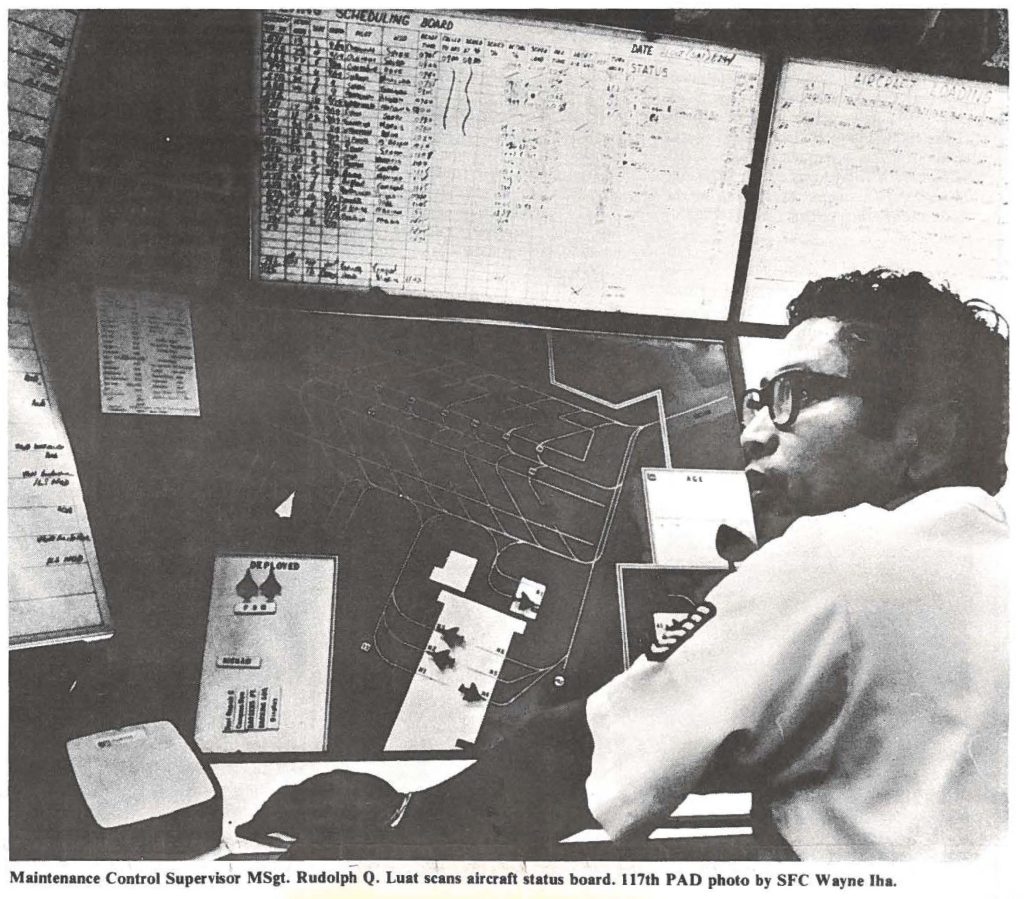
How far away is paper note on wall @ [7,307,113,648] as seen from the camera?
128 cm

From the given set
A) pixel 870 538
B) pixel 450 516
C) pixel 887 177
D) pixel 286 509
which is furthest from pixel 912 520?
pixel 286 509

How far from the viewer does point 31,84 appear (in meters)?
1.27

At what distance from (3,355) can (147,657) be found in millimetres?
485

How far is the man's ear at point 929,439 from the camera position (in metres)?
1.36

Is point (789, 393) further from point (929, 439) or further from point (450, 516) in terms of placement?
point (450, 516)

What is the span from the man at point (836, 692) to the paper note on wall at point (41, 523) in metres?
0.40

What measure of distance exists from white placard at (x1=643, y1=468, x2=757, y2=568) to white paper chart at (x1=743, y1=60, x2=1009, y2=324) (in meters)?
0.36

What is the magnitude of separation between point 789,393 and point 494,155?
1.92 feet

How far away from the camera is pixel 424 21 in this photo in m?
1.31

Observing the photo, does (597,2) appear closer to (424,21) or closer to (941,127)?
(424,21)

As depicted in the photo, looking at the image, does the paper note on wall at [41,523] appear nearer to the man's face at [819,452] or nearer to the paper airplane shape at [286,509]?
the paper airplane shape at [286,509]

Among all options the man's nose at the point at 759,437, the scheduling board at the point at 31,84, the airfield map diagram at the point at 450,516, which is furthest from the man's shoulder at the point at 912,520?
the scheduling board at the point at 31,84
